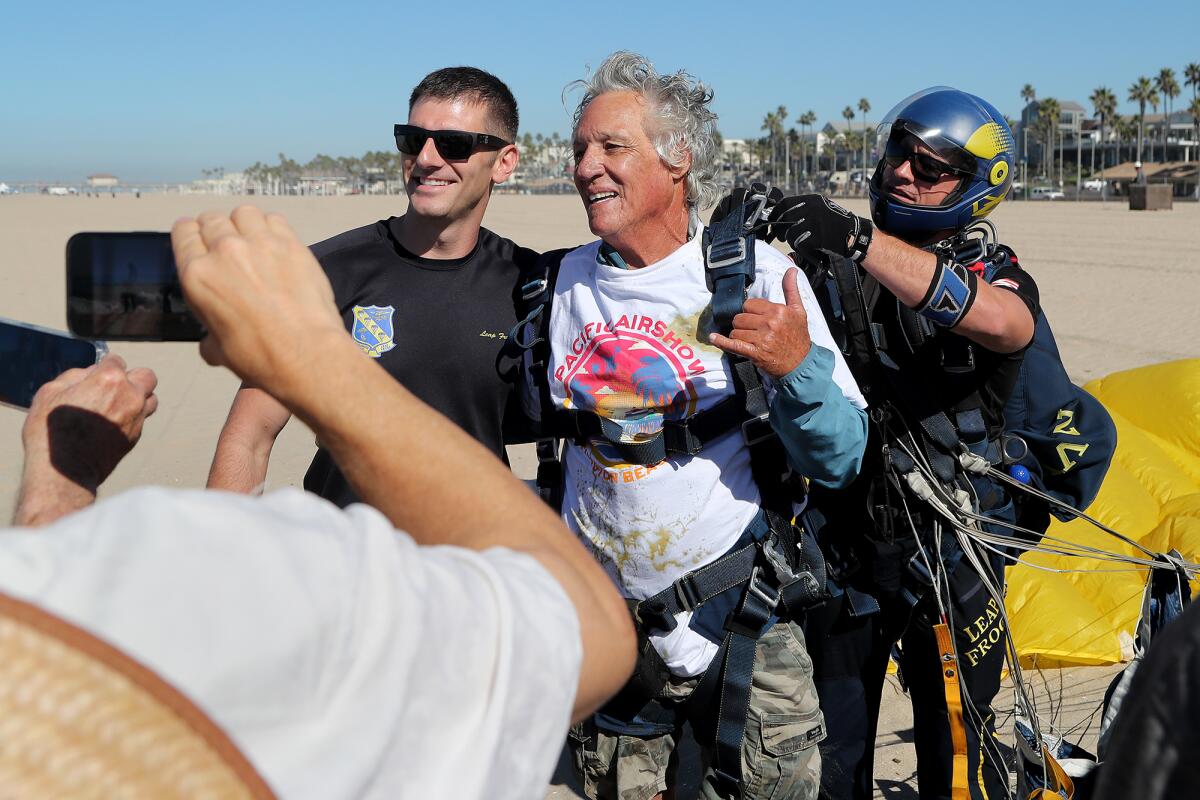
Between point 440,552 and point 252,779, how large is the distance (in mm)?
326

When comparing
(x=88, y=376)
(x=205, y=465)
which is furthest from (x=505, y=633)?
(x=205, y=465)

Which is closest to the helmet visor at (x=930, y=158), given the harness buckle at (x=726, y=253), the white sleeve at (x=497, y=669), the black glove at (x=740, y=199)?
the black glove at (x=740, y=199)

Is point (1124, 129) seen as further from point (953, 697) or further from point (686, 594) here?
point (686, 594)

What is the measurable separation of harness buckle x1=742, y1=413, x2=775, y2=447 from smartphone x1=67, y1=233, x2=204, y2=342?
1.62 m

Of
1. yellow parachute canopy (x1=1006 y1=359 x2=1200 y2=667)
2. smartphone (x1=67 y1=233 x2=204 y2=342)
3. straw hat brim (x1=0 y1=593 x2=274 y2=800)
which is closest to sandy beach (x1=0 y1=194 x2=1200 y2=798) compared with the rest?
yellow parachute canopy (x1=1006 y1=359 x2=1200 y2=667)

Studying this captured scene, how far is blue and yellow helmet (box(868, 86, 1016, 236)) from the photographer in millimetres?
3357

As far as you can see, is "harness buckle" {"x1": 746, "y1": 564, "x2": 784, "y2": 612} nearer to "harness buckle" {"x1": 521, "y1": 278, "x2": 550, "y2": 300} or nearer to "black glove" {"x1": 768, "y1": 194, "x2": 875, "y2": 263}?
"black glove" {"x1": 768, "y1": 194, "x2": 875, "y2": 263}

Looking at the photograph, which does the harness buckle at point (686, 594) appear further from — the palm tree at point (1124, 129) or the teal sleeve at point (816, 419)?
the palm tree at point (1124, 129)

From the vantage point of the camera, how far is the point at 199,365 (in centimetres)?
1193

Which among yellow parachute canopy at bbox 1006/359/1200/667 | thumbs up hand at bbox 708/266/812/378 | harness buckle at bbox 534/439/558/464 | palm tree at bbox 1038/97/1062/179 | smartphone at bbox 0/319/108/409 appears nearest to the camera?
smartphone at bbox 0/319/108/409

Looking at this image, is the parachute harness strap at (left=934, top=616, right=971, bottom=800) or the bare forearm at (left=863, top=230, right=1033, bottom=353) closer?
the bare forearm at (left=863, top=230, right=1033, bottom=353)

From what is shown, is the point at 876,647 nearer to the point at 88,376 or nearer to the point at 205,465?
the point at 88,376

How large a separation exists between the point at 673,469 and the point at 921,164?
1.42m

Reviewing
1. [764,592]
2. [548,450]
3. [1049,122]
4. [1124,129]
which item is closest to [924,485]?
[764,592]
